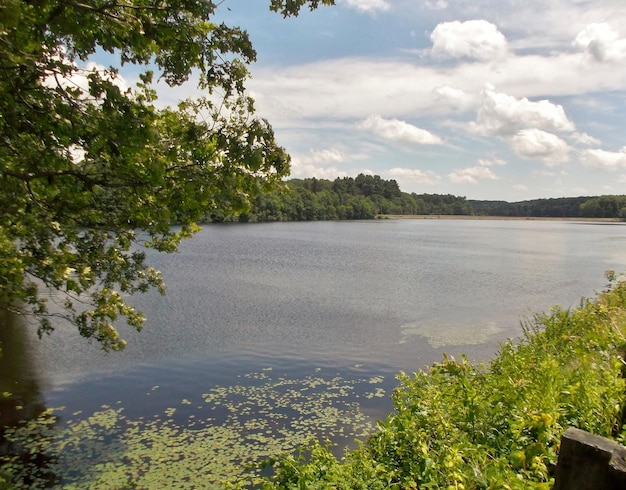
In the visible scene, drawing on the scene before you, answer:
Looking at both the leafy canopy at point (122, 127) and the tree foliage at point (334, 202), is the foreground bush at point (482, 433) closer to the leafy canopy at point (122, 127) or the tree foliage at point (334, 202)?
the leafy canopy at point (122, 127)

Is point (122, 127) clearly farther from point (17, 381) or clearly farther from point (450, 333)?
point (450, 333)

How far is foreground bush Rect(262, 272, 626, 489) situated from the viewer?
4.72m

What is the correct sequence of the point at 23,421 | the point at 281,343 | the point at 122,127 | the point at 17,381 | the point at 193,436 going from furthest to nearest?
the point at 281,343 → the point at 17,381 → the point at 23,421 → the point at 193,436 → the point at 122,127

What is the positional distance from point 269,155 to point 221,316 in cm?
1722

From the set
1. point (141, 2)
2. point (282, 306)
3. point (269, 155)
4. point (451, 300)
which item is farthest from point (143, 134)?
point (451, 300)

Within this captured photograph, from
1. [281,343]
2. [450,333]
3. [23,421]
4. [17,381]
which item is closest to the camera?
[23,421]

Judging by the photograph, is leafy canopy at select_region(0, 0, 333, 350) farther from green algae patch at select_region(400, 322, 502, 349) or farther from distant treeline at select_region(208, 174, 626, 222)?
distant treeline at select_region(208, 174, 626, 222)

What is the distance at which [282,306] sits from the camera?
24.6 m

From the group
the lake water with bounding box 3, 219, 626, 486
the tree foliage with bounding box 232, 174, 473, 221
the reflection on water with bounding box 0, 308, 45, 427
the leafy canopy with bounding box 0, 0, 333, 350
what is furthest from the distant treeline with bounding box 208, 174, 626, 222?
the leafy canopy with bounding box 0, 0, 333, 350

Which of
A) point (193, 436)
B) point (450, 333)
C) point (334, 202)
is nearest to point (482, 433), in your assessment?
point (193, 436)

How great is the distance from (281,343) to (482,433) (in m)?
13.1

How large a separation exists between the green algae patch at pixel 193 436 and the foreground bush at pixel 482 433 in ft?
6.50

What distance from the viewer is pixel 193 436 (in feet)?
35.0

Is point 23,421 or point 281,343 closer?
point 23,421
